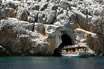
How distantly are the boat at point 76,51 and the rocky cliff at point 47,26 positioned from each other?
2.80 metres

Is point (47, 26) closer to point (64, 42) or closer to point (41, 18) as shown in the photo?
point (41, 18)

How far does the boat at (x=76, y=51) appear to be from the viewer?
52825mm

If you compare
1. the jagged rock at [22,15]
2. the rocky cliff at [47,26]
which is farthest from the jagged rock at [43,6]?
the jagged rock at [22,15]

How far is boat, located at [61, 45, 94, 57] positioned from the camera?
52.8 m

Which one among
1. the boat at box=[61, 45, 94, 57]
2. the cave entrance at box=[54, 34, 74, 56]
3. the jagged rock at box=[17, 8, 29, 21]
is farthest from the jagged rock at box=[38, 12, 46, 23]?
the boat at box=[61, 45, 94, 57]

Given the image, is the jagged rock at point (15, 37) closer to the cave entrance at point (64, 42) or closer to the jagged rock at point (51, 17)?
the jagged rock at point (51, 17)

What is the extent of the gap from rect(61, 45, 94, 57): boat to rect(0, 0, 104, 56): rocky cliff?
2.80m

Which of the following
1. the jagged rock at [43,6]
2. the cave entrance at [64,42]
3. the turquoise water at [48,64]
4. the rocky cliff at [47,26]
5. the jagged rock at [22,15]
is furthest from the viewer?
the jagged rock at [43,6]

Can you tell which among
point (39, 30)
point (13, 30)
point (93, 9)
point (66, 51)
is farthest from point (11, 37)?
point (93, 9)

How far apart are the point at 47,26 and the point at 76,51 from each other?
10.7m

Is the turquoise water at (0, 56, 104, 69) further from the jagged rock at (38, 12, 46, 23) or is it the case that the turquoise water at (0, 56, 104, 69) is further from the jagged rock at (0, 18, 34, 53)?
the jagged rock at (38, 12, 46, 23)

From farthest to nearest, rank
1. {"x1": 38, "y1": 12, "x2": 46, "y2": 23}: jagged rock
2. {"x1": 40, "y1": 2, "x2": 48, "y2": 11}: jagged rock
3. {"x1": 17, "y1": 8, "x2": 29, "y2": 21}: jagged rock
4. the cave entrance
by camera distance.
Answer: {"x1": 40, "y1": 2, "x2": 48, "y2": 11}: jagged rock, the cave entrance, {"x1": 38, "y1": 12, "x2": 46, "y2": 23}: jagged rock, {"x1": 17, "y1": 8, "x2": 29, "y2": 21}: jagged rock

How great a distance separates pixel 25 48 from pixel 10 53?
4542mm

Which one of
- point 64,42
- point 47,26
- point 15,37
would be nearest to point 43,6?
point 47,26
